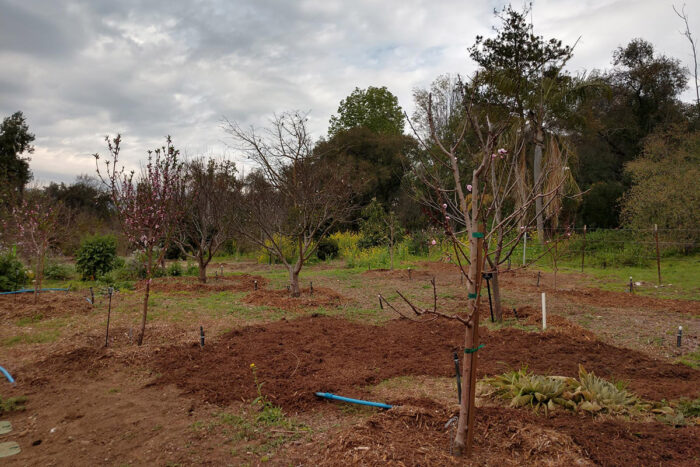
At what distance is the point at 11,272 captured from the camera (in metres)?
10.1

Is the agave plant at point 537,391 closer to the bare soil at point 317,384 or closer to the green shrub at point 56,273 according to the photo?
the bare soil at point 317,384

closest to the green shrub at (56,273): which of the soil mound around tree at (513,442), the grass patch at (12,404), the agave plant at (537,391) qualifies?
the grass patch at (12,404)

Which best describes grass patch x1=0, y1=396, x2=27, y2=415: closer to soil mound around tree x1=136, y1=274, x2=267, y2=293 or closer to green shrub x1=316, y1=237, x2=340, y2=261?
soil mound around tree x1=136, y1=274, x2=267, y2=293

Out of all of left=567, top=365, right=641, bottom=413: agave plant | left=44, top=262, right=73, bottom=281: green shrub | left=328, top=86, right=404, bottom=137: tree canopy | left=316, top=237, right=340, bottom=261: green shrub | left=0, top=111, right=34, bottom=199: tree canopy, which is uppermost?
left=328, top=86, right=404, bottom=137: tree canopy

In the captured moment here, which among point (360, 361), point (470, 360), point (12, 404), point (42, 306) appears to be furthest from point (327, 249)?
point (470, 360)

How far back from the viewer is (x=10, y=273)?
10.1 m

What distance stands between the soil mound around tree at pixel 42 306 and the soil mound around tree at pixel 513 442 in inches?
266

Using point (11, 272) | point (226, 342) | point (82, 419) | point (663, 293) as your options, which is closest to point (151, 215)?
point (226, 342)

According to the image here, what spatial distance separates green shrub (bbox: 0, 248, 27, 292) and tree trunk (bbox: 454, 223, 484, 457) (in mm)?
11279

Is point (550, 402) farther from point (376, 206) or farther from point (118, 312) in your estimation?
point (376, 206)

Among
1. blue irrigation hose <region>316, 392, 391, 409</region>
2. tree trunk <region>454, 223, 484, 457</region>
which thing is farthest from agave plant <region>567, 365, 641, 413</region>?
blue irrigation hose <region>316, 392, 391, 409</region>

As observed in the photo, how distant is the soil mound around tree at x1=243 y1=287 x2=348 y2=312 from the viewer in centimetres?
839

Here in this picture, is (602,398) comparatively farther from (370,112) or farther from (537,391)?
(370,112)

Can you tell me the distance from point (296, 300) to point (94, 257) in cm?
701
